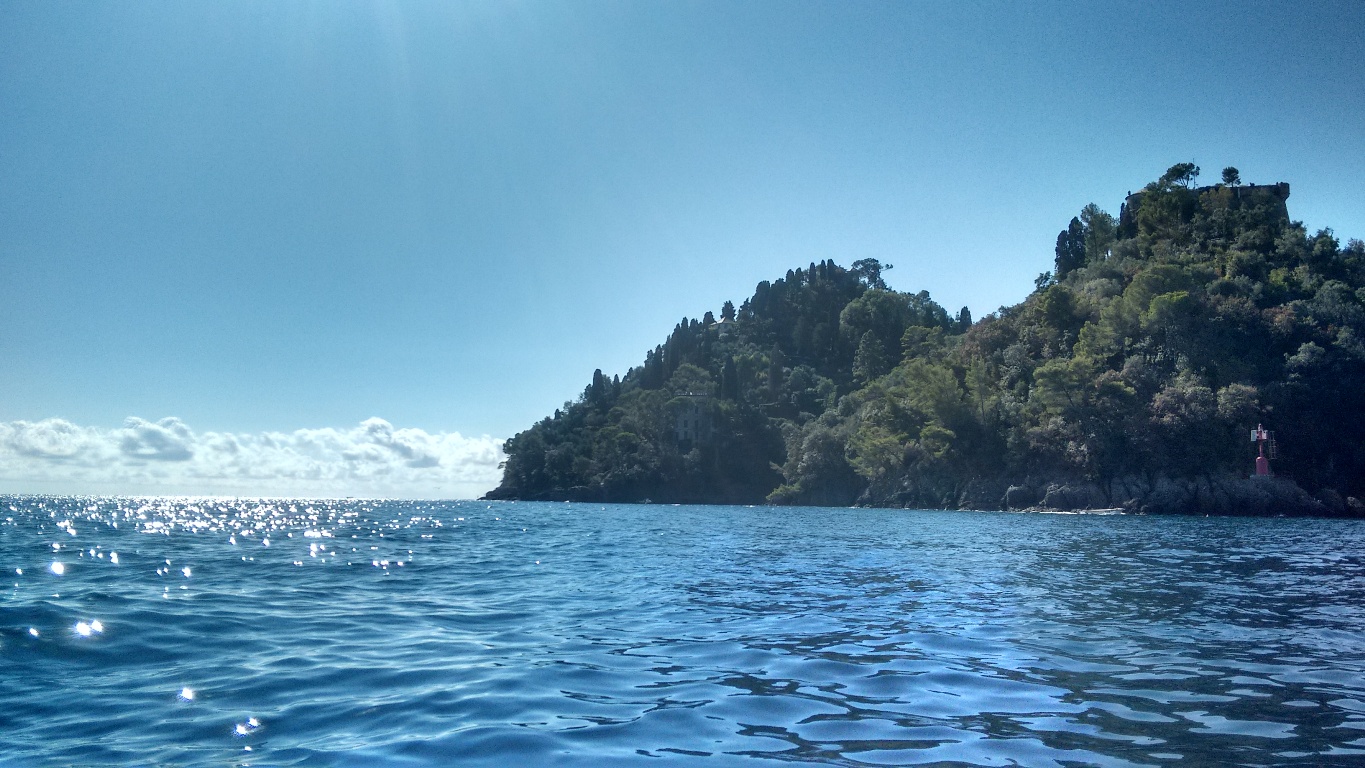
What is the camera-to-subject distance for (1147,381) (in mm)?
84750

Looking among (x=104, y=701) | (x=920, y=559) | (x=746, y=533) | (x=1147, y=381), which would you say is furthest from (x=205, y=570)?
(x=1147, y=381)

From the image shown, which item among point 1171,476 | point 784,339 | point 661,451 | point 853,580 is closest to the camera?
point 853,580

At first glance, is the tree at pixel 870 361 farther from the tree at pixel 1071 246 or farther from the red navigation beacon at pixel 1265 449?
the red navigation beacon at pixel 1265 449

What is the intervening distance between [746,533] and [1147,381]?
62.2 meters

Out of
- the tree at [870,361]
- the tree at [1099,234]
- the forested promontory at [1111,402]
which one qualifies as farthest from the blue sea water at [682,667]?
the tree at [870,361]

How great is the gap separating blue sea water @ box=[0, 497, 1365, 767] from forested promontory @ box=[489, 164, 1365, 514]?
65540mm

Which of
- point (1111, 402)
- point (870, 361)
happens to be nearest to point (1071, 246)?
point (870, 361)

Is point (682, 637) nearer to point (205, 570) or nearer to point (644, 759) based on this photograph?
point (644, 759)

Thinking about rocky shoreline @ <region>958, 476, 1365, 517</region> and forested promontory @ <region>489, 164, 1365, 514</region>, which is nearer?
rocky shoreline @ <region>958, 476, 1365, 517</region>

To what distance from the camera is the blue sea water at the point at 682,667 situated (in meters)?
6.79

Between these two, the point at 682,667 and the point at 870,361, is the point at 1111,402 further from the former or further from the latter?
the point at 682,667

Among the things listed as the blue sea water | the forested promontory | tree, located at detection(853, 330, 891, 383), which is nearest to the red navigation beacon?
the forested promontory

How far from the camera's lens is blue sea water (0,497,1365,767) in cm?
679

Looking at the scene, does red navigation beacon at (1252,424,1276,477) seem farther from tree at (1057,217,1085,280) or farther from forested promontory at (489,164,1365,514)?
tree at (1057,217,1085,280)
